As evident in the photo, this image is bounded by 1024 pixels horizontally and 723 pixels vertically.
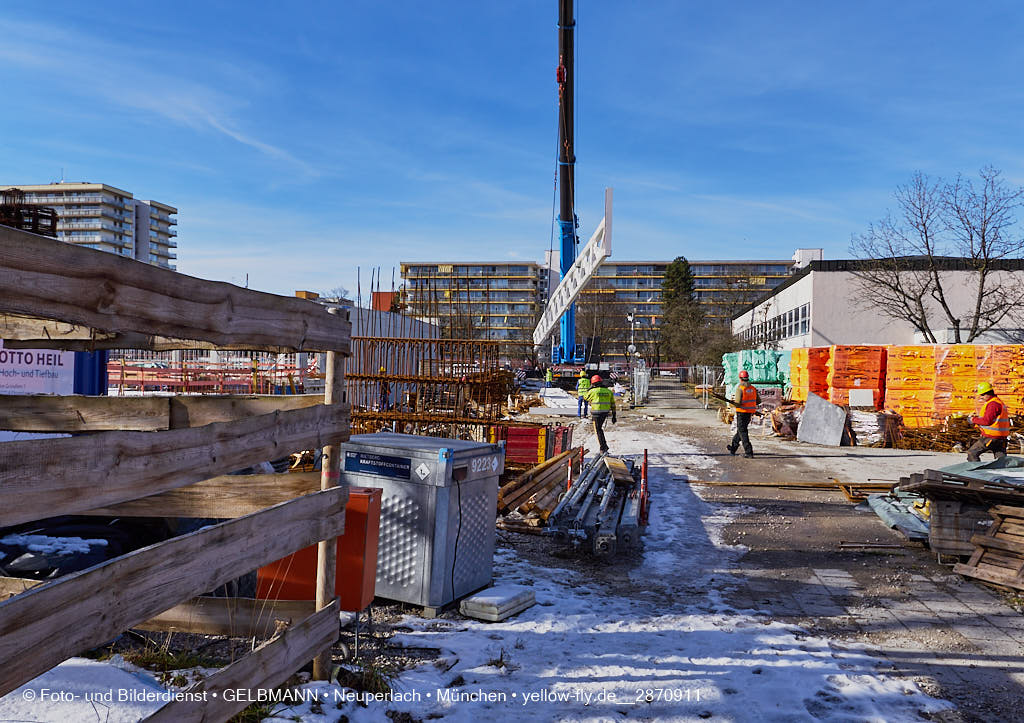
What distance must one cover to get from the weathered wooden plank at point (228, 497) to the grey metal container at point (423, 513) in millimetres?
1385

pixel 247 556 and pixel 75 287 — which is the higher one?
pixel 75 287

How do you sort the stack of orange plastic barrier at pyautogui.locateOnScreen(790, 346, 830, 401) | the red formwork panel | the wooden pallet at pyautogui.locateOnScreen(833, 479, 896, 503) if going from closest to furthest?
the wooden pallet at pyautogui.locateOnScreen(833, 479, 896, 503), the red formwork panel, the stack of orange plastic barrier at pyautogui.locateOnScreen(790, 346, 830, 401)

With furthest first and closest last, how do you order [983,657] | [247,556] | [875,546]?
1. [875,546]
2. [983,657]
3. [247,556]

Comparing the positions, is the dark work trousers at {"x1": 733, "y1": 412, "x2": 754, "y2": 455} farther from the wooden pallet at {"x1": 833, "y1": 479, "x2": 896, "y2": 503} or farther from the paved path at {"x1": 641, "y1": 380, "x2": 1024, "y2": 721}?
the wooden pallet at {"x1": 833, "y1": 479, "x2": 896, "y2": 503}

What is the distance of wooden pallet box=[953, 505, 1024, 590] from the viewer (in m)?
6.61

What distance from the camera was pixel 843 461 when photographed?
604 inches

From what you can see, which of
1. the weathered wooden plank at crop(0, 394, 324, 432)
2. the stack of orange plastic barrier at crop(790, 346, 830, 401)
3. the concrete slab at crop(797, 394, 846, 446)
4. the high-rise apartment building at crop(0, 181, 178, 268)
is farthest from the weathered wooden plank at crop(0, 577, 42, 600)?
the high-rise apartment building at crop(0, 181, 178, 268)

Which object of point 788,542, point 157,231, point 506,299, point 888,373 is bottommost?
point 788,542

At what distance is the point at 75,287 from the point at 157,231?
15732 centimetres

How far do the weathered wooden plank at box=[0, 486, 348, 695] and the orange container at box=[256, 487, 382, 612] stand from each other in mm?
806

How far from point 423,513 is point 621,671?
71.2 inches

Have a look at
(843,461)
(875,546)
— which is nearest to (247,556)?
(875,546)

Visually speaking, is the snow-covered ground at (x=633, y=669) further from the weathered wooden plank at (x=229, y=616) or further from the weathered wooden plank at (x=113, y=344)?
the weathered wooden plank at (x=113, y=344)

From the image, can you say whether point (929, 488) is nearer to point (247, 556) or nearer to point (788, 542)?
point (788, 542)
